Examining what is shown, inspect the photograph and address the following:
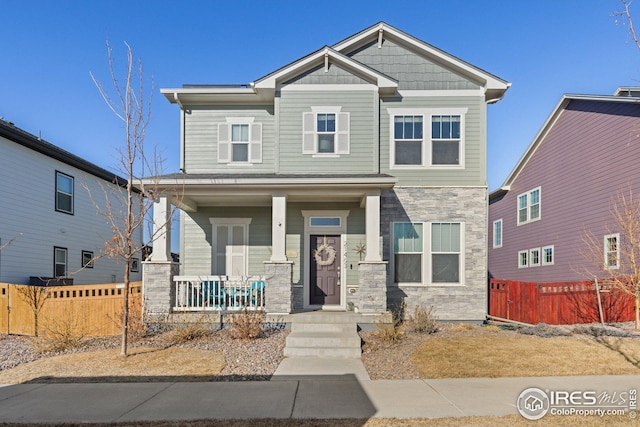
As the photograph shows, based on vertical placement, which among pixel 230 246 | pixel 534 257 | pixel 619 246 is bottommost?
pixel 534 257

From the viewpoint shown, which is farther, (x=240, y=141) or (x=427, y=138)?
(x=240, y=141)

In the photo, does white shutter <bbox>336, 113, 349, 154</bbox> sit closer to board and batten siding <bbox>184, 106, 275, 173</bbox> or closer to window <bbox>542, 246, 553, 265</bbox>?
board and batten siding <bbox>184, 106, 275, 173</bbox>

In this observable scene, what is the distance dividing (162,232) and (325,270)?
448cm

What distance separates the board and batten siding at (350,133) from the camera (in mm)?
12148

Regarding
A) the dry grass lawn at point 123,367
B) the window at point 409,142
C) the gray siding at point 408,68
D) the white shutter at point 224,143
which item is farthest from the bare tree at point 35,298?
the gray siding at point 408,68

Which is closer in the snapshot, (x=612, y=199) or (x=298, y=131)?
(x=298, y=131)

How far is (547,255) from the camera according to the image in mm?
17656

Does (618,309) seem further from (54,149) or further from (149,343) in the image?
(54,149)

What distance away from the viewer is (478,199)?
1201cm

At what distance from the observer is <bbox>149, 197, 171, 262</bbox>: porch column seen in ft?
34.2

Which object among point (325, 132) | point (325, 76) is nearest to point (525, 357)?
point (325, 132)

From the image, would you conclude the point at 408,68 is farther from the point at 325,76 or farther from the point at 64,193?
the point at 64,193

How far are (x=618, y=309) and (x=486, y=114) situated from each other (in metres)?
6.37

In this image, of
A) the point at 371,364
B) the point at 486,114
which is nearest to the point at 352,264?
the point at 371,364
